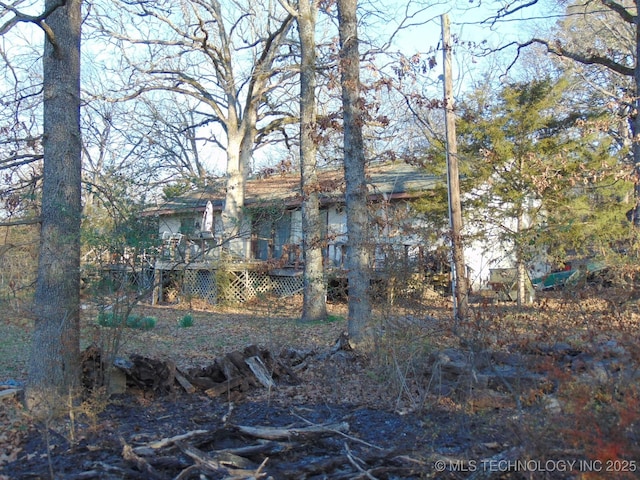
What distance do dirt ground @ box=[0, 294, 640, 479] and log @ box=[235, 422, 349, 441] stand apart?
19mm

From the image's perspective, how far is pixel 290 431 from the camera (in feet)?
18.6

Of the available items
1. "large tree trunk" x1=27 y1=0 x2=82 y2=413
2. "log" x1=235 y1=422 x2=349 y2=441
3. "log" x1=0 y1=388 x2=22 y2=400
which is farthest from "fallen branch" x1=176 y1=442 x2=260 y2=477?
"log" x1=0 y1=388 x2=22 y2=400

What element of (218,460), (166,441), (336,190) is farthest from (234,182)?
(218,460)

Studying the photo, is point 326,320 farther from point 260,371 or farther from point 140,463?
point 140,463

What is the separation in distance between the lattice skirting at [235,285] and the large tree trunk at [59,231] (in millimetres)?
12735

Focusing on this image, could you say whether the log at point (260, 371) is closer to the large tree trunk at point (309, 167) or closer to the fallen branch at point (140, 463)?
→ the fallen branch at point (140, 463)

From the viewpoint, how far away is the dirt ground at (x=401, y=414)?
384cm

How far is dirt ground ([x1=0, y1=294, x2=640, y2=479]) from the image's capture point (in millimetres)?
3838

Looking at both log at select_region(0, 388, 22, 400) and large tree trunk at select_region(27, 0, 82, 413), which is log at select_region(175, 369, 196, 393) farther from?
log at select_region(0, 388, 22, 400)

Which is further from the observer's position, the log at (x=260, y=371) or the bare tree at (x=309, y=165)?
the bare tree at (x=309, y=165)

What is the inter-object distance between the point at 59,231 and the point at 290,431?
3.39 meters

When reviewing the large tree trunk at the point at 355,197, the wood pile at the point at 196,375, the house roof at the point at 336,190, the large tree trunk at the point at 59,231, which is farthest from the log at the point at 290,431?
the house roof at the point at 336,190

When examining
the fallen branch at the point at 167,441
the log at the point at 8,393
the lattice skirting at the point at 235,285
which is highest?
the lattice skirting at the point at 235,285

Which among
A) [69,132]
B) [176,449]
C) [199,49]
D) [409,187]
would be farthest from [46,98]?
[199,49]
